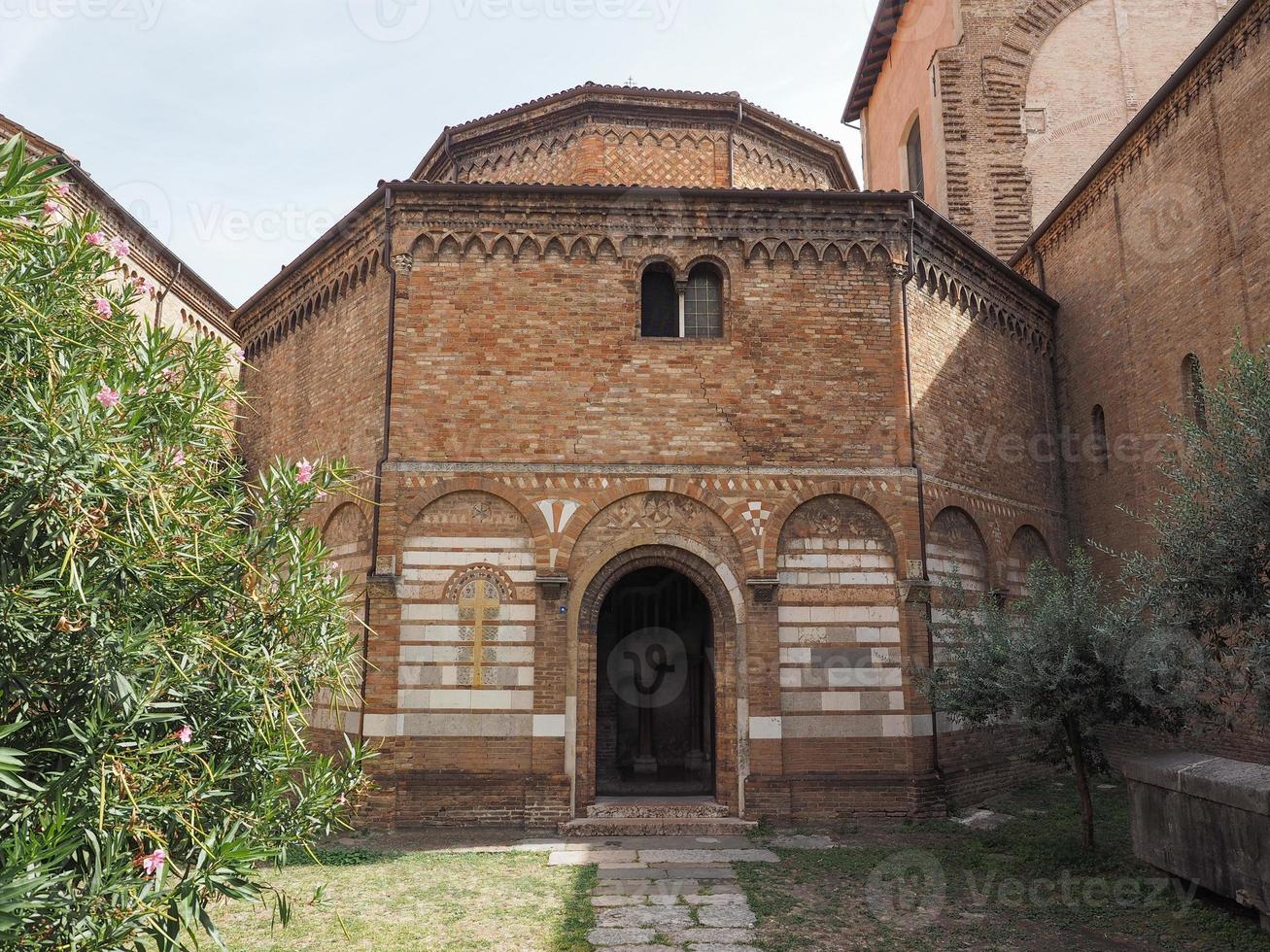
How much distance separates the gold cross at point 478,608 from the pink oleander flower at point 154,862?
6.72m

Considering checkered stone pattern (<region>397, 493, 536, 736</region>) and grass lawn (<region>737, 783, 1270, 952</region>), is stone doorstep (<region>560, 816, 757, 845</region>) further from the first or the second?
checkered stone pattern (<region>397, 493, 536, 736</region>)

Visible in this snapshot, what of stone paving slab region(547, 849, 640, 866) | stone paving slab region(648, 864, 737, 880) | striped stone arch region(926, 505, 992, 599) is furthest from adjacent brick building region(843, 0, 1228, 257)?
stone paving slab region(547, 849, 640, 866)

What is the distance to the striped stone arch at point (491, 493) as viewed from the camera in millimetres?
10789

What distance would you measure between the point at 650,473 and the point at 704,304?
2.45 meters

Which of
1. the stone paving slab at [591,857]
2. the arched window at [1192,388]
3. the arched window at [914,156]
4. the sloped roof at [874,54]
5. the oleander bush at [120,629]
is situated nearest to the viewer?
the oleander bush at [120,629]

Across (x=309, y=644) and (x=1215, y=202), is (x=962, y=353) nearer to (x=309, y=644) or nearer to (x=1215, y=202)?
(x=1215, y=202)

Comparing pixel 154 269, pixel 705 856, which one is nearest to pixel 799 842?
pixel 705 856

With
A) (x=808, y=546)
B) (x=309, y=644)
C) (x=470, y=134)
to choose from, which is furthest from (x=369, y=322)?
(x=309, y=644)

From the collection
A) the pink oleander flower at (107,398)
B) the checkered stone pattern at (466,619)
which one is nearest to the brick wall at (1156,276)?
the checkered stone pattern at (466,619)

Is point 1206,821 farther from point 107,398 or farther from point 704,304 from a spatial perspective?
point 107,398

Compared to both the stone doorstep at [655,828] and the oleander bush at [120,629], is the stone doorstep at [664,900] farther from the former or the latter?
the oleander bush at [120,629]

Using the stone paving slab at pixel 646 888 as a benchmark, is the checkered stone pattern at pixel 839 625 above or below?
above

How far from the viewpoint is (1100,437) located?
575 inches

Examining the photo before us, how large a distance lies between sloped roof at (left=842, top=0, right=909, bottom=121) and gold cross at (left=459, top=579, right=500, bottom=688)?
17490mm
